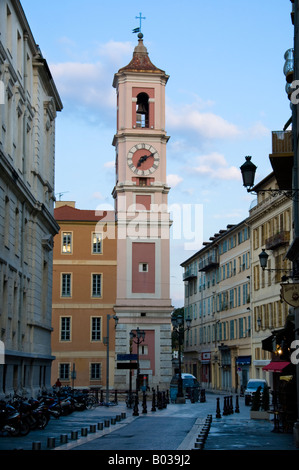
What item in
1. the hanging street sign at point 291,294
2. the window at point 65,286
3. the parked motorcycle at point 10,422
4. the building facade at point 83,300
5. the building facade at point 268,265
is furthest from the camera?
the window at point 65,286

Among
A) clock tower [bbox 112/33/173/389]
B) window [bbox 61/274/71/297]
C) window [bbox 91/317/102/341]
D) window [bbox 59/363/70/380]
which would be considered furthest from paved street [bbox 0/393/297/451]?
window [bbox 61/274/71/297]

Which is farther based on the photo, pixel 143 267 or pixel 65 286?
pixel 143 267

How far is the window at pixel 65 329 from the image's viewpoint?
6291cm

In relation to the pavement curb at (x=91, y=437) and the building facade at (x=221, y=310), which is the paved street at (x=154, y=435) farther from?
the building facade at (x=221, y=310)

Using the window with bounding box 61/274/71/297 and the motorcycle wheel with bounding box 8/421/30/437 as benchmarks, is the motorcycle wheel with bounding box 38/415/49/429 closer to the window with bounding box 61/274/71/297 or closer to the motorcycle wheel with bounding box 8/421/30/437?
the motorcycle wheel with bounding box 8/421/30/437

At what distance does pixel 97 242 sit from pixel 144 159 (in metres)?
8.12

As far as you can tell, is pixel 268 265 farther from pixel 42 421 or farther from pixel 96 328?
pixel 42 421

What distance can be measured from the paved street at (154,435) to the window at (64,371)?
30547 mm

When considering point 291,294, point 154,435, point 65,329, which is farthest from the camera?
point 65,329

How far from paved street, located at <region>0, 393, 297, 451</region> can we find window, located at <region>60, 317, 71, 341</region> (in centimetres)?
3082

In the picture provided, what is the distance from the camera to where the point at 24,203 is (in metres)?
35.0

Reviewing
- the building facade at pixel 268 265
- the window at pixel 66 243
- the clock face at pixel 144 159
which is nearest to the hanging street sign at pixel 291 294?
the building facade at pixel 268 265

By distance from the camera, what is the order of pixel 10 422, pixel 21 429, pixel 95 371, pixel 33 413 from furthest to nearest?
pixel 95 371 < pixel 33 413 < pixel 21 429 < pixel 10 422

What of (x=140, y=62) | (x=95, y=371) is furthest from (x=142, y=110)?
(x=95, y=371)
